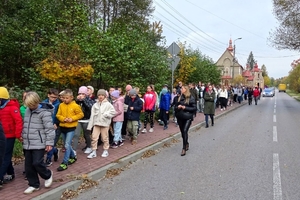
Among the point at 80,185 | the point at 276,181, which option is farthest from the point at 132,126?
the point at 276,181

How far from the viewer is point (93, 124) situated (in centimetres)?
737

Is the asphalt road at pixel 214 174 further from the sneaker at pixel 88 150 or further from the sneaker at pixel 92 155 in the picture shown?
the sneaker at pixel 88 150

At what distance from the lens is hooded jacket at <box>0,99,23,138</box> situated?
5.14 meters

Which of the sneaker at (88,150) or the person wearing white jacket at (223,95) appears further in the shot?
the person wearing white jacket at (223,95)

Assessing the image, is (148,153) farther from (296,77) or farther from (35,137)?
(296,77)

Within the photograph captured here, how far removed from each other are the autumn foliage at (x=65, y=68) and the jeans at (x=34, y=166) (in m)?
5.77

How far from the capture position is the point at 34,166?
495 cm

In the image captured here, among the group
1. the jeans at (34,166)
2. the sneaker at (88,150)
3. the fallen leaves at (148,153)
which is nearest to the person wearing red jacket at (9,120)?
the jeans at (34,166)

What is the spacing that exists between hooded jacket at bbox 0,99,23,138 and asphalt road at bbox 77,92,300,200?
1527 millimetres

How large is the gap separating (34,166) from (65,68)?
5997 millimetres

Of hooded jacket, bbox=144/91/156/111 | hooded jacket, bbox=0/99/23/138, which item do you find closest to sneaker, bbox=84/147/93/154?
hooded jacket, bbox=0/99/23/138

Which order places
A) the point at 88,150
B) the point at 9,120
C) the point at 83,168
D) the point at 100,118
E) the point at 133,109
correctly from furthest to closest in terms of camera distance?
the point at 133,109, the point at 88,150, the point at 100,118, the point at 83,168, the point at 9,120

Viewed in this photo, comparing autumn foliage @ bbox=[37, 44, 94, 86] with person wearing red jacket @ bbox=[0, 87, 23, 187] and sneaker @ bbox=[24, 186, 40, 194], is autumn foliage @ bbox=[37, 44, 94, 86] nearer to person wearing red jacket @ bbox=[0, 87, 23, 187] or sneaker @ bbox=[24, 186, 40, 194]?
person wearing red jacket @ bbox=[0, 87, 23, 187]

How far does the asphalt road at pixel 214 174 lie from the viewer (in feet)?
17.3
